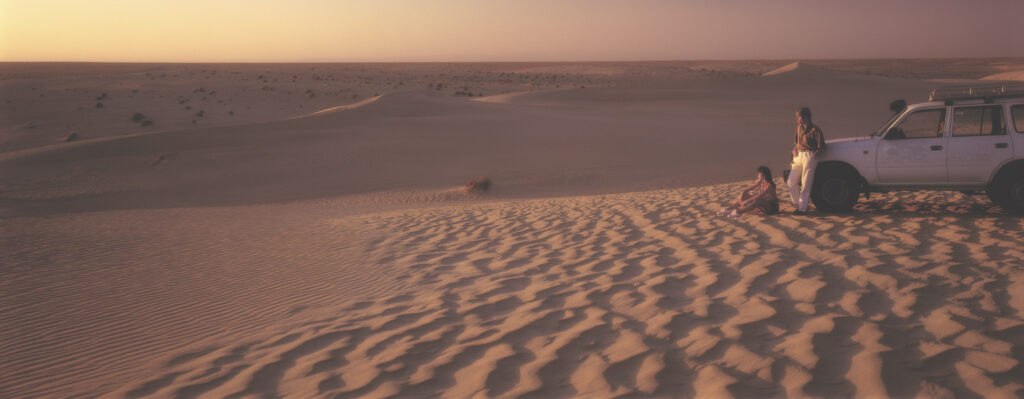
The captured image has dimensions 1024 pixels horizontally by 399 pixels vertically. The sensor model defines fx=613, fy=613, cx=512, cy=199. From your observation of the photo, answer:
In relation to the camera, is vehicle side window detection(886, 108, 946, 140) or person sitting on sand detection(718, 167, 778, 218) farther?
person sitting on sand detection(718, 167, 778, 218)

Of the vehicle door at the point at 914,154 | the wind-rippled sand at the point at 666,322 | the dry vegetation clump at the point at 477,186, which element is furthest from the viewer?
the dry vegetation clump at the point at 477,186

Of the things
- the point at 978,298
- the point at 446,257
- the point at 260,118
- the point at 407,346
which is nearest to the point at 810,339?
the point at 978,298

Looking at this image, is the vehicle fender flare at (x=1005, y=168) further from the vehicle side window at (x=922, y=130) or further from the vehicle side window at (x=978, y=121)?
the vehicle side window at (x=922, y=130)

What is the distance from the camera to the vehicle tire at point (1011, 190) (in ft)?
25.2

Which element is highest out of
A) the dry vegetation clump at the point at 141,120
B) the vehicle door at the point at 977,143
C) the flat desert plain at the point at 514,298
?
the dry vegetation clump at the point at 141,120

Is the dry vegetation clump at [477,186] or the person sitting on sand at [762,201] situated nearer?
the person sitting on sand at [762,201]

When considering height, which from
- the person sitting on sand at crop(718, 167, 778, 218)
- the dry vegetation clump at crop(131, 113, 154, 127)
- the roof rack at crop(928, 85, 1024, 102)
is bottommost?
the person sitting on sand at crop(718, 167, 778, 218)

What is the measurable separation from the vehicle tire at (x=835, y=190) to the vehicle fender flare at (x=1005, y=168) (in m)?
1.49

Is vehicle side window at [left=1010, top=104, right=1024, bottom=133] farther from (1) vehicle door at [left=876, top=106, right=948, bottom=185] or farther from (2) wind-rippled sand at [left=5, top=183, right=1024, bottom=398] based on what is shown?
(2) wind-rippled sand at [left=5, top=183, right=1024, bottom=398]

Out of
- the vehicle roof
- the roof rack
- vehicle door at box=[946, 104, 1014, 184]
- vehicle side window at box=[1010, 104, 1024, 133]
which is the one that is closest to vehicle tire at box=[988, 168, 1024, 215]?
vehicle door at box=[946, 104, 1014, 184]

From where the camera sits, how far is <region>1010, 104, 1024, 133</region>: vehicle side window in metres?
7.63

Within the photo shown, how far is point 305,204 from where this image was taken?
15.1 m

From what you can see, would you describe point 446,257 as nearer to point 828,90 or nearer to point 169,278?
point 169,278

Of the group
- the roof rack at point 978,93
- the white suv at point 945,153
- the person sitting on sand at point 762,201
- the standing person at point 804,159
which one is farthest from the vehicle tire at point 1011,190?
the person sitting on sand at point 762,201
